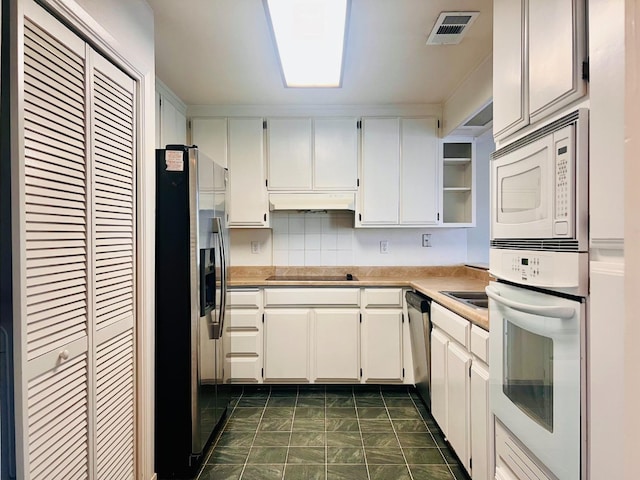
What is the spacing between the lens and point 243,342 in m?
2.86

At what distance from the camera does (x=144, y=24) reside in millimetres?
1723

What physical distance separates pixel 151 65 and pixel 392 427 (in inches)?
102

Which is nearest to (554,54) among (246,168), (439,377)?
(439,377)

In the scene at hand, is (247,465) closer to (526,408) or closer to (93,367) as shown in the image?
(93,367)

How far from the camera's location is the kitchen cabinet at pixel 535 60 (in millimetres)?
906

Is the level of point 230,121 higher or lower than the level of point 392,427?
higher

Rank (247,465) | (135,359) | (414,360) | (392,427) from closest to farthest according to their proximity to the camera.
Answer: (135,359) < (247,465) < (392,427) < (414,360)

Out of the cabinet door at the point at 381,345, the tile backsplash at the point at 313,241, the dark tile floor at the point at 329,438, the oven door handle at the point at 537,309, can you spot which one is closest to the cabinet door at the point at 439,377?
the dark tile floor at the point at 329,438

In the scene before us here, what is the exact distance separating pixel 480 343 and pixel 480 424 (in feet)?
1.16

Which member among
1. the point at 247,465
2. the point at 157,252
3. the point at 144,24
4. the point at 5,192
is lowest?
the point at 247,465

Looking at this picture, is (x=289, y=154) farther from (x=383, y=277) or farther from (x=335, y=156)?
(x=383, y=277)

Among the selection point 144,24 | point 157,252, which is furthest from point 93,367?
point 144,24

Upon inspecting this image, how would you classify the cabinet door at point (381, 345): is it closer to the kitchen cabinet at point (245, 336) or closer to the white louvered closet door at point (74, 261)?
the kitchen cabinet at point (245, 336)

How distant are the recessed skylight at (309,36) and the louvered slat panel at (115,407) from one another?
164cm
